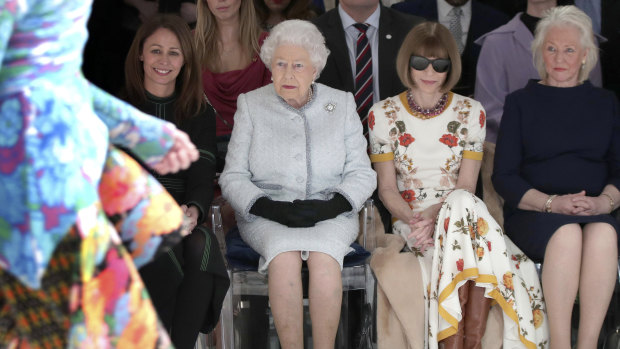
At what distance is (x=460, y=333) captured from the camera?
345 cm

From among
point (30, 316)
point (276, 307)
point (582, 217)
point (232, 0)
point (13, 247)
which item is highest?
point (232, 0)

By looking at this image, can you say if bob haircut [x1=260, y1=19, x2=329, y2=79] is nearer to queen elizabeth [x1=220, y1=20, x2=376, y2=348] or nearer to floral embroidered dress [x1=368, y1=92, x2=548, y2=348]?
queen elizabeth [x1=220, y1=20, x2=376, y2=348]

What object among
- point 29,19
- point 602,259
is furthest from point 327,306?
point 29,19

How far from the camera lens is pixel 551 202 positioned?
3.68 m

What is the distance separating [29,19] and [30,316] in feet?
2.07

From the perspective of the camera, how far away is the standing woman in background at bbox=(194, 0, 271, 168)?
13.8ft

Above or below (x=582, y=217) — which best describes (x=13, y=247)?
above

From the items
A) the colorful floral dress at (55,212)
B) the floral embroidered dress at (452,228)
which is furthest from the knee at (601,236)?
the colorful floral dress at (55,212)

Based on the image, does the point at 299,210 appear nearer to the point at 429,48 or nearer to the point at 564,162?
the point at 429,48

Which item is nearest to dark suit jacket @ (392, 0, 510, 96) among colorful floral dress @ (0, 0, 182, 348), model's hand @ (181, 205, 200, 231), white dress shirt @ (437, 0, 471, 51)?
white dress shirt @ (437, 0, 471, 51)

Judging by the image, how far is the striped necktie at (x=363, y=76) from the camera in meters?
4.20

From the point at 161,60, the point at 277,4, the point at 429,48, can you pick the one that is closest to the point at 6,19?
the point at 161,60

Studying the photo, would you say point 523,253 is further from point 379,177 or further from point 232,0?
point 232,0

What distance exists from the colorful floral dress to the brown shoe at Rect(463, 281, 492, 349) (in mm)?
1776
